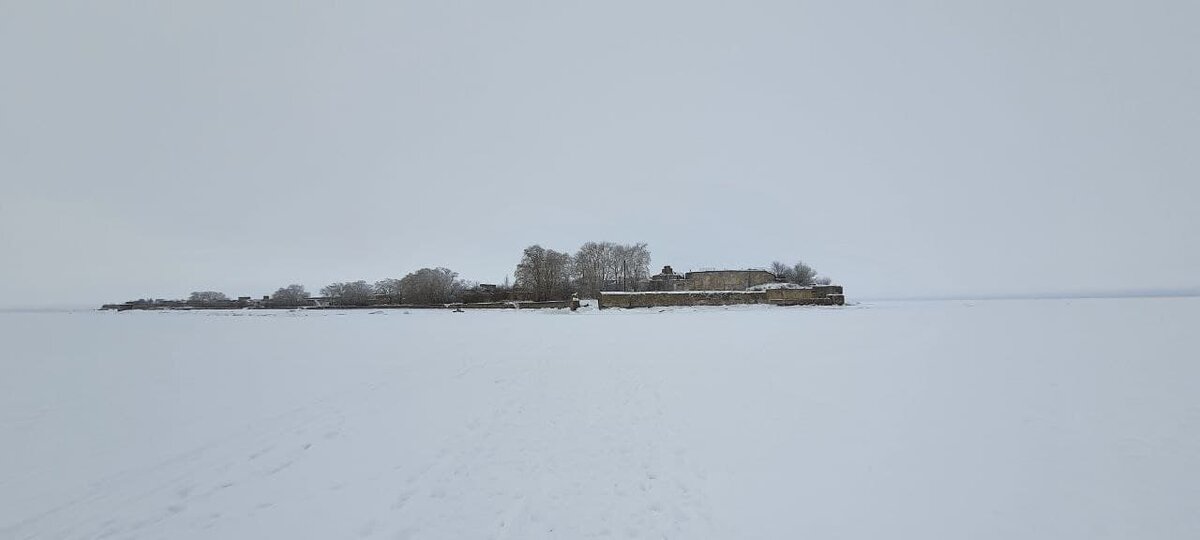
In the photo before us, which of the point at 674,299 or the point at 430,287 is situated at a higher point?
the point at 430,287

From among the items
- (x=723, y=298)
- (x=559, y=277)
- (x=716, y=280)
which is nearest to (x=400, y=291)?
(x=559, y=277)

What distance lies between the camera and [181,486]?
562cm

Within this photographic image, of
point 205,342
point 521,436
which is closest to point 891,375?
point 521,436

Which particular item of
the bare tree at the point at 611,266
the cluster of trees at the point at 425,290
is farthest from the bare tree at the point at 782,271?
the cluster of trees at the point at 425,290

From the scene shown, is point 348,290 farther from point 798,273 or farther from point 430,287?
point 798,273

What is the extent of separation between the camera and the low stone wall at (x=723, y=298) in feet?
165

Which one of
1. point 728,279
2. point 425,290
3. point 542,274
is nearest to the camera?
point 728,279

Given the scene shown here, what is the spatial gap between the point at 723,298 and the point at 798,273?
1632 inches

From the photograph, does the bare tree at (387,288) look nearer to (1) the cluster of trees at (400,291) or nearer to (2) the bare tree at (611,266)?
(1) the cluster of trees at (400,291)

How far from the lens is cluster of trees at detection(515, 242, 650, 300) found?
79.5 metres

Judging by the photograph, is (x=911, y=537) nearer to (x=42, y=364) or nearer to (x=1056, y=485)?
(x=1056, y=485)

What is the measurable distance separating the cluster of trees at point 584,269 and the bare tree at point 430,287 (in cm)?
1644

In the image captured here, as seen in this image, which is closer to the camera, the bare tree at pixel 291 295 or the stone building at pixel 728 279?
the stone building at pixel 728 279

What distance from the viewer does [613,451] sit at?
6613mm
